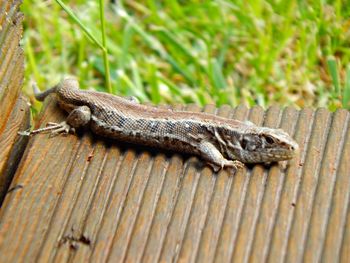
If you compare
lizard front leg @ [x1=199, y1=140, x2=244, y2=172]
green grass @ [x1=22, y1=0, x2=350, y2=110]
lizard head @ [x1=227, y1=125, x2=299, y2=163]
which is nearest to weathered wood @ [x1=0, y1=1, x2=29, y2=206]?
lizard front leg @ [x1=199, y1=140, x2=244, y2=172]

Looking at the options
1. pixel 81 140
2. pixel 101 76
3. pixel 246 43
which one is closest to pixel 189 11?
pixel 246 43

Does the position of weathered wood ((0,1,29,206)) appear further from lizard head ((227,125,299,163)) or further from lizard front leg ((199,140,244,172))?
lizard head ((227,125,299,163))

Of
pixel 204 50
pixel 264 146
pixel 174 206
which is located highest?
pixel 204 50

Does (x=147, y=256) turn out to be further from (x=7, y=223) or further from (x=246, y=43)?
(x=246, y=43)

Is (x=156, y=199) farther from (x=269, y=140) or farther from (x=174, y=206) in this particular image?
(x=269, y=140)

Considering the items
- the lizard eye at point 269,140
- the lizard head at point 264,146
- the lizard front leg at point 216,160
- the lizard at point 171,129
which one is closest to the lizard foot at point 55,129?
the lizard at point 171,129

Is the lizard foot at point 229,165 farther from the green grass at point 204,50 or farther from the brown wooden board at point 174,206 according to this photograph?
the green grass at point 204,50

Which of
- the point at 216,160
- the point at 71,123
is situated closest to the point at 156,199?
the point at 216,160
